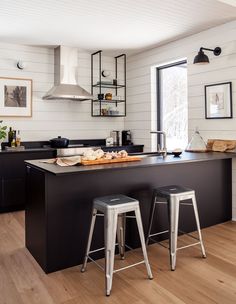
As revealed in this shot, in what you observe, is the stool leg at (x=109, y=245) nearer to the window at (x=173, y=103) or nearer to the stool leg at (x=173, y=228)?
the stool leg at (x=173, y=228)

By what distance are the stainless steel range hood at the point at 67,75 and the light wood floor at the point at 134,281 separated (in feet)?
8.59

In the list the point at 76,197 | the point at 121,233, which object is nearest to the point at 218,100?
the point at 121,233

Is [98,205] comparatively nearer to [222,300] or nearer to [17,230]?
[222,300]

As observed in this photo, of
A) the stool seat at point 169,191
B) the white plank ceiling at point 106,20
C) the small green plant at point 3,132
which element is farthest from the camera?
the small green plant at point 3,132

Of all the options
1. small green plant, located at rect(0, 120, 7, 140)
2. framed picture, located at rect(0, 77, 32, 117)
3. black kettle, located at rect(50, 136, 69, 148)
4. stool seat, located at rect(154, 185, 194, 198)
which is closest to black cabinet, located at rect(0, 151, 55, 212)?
small green plant, located at rect(0, 120, 7, 140)

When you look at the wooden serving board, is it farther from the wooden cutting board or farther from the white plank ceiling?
the white plank ceiling

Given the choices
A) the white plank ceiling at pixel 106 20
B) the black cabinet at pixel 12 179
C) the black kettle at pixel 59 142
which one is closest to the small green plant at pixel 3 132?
the black cabinet at pixel 12 179

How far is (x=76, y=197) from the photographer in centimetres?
254

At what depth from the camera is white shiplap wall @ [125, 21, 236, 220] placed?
3.81m

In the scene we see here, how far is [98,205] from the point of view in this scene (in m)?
2.27

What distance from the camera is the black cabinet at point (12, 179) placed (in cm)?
417

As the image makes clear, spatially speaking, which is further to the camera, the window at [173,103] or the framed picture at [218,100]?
the window at [173,103]

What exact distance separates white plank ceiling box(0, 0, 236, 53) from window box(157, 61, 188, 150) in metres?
0.52

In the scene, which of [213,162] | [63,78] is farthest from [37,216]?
[63,78]
